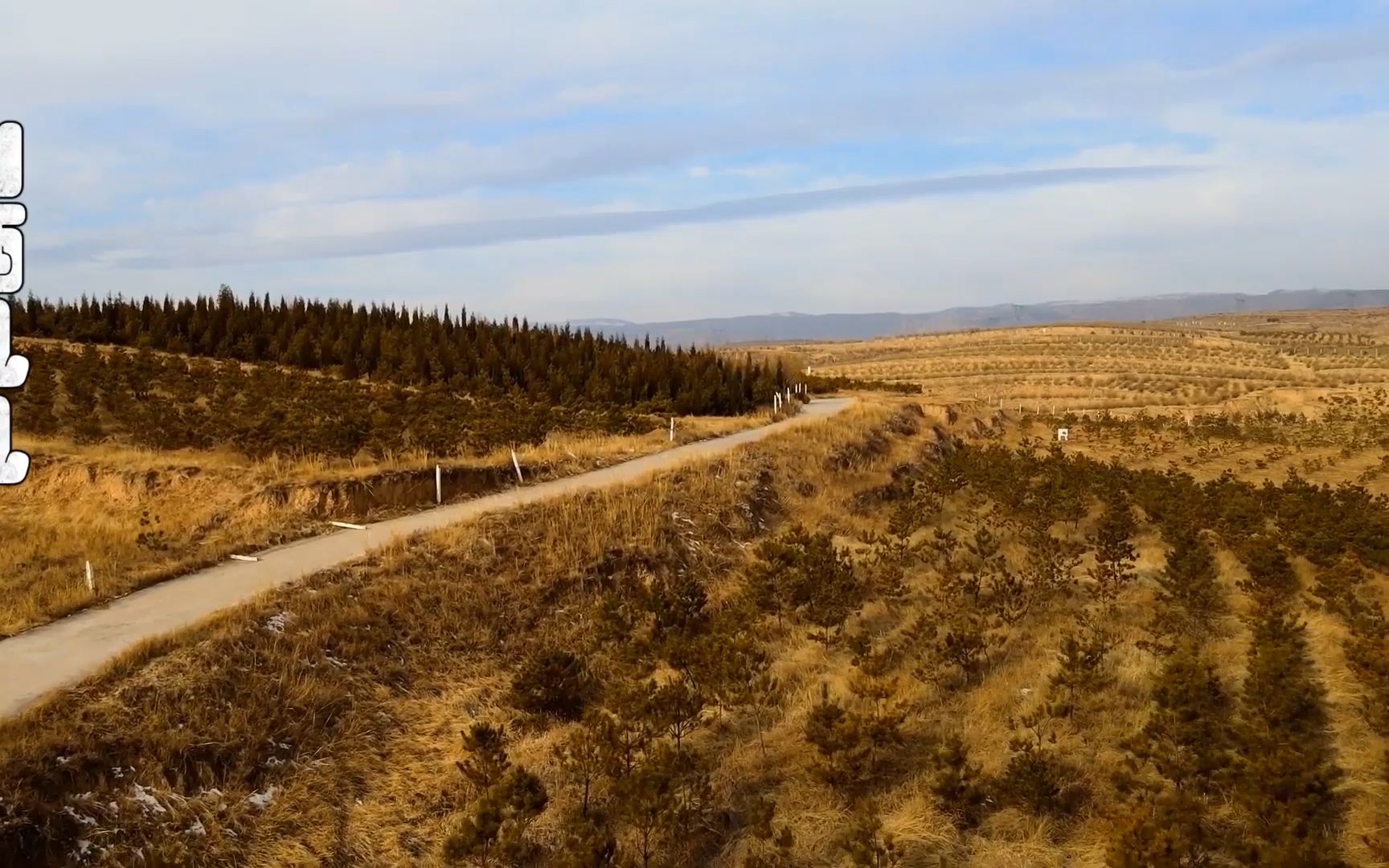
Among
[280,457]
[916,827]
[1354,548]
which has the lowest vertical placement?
[916,827]

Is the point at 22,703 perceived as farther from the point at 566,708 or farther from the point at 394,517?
the point at 394,517

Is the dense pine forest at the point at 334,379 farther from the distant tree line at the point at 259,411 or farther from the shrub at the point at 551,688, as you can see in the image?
the shrub at the point at 551,688

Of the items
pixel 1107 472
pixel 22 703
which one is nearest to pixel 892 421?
pixel 1107 472

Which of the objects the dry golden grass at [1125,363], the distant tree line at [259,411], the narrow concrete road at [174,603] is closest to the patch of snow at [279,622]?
the narrow concrete road at [174,603]

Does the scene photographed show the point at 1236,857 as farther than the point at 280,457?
No

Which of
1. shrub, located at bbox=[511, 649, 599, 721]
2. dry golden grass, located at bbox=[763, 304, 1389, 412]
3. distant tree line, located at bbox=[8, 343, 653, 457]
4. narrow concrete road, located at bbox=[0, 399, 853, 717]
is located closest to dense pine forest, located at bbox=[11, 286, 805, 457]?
distant tree line, located at bbox=[8, 343, 653, 457]

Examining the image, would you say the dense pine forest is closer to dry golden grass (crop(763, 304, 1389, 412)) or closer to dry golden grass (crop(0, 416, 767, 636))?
dry golden grass (crop(0, 416, 767, 636))
